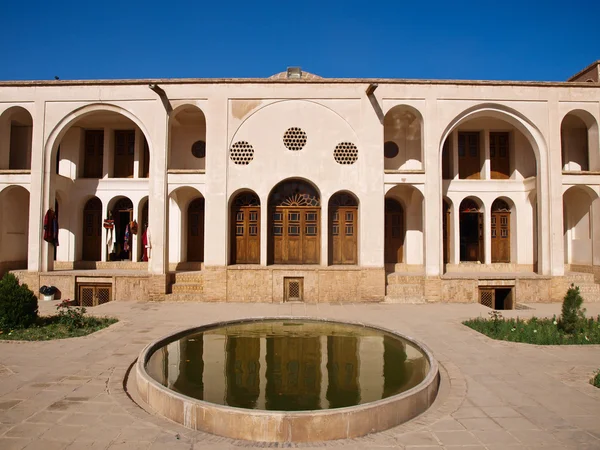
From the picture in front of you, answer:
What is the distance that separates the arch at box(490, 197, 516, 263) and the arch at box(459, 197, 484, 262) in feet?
1.56

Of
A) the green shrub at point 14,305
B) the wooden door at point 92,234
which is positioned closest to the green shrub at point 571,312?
the green shrub at point 14,305

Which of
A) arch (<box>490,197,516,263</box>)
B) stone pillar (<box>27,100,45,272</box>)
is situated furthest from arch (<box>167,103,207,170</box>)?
arch (<box>490,197,516,263</box>)

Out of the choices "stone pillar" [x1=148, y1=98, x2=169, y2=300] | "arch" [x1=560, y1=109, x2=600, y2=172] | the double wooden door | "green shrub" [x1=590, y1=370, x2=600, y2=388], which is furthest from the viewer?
"arch" [x1=560, y1=109, x2=600, y2=172]

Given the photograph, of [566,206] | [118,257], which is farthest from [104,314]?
[566,206]

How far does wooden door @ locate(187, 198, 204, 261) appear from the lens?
16.7 meters

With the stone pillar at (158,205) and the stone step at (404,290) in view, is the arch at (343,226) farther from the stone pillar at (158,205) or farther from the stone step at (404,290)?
the stone pillar at (158,205)

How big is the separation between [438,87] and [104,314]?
12.3m

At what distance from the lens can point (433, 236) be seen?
13875 mm

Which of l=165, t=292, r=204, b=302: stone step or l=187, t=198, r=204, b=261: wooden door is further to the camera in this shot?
l=187, t=198, r=204, b=261: wooden door

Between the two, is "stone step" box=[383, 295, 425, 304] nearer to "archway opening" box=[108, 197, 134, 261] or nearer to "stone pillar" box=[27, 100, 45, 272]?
"archway opening" box=[108, 197, 134, 261]

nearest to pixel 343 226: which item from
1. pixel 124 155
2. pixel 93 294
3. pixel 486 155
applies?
pixel 486 155

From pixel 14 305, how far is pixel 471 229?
595 inches

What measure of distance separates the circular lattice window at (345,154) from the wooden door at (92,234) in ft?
31.4

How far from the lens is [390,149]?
1666 cm
